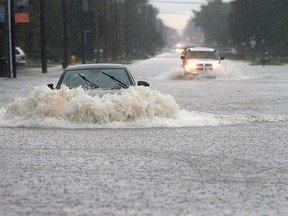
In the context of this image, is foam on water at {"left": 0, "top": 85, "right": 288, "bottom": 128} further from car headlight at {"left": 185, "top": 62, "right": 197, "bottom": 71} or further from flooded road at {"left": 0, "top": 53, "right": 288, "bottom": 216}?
car headlight at {"left": 185, "top": 62, "right": 197, "bottom": 71}

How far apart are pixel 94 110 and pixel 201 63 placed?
21225 mm

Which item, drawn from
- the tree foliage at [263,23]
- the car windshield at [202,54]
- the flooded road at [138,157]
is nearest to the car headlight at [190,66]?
the car windshield at [202,54]

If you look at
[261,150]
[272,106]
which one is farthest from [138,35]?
[261,150]

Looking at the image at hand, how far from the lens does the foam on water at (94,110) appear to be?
14.2m

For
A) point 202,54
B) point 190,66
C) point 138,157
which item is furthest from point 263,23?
point 138,157

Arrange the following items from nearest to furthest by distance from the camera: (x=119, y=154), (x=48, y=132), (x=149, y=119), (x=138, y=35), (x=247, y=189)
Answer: (x=247, y=189)
(x=119, y=154)
(x=48, y=132)
(x=149, y=119)
(x=138, y=35)

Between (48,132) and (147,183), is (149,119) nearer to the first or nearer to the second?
(48,132)

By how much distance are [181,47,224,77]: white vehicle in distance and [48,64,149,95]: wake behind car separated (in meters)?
19.4

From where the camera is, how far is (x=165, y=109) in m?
15.0

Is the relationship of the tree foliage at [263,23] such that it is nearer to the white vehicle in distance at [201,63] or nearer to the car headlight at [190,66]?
the white vehicle in distance at [201,63]

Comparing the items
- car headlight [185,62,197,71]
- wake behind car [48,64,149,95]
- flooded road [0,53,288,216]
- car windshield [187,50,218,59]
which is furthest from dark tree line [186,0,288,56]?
flooded road [0,53,288,216]

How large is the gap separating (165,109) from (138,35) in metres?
123

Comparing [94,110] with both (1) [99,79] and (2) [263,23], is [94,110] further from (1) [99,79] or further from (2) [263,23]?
(2) [263,23]

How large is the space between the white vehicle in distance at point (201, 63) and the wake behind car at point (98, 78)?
19.4m
